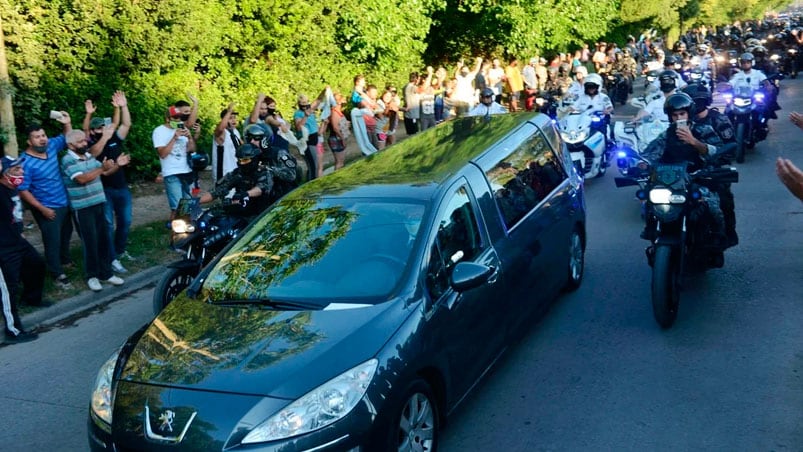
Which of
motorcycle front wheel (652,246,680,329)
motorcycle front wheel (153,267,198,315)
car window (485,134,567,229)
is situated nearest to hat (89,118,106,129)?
motorcycle front wheel (153,267,198,315)

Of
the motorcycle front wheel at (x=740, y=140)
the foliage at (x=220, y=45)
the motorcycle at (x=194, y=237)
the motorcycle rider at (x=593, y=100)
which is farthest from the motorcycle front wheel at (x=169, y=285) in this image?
the motorcycle front wheel at (x=740, y=140)

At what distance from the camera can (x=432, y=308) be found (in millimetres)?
5078

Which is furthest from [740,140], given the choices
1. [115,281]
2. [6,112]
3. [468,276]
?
[6,112]

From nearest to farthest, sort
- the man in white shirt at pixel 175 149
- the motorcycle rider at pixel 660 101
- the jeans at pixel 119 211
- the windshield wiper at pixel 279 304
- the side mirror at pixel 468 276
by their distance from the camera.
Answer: the windshield wiper at pixel 279 304 < the side mirror at pixel 468 276 < the jeans at pixel 119 211 < the man in white shirt at pixel 175 149 < the motorcycle rider at pixel 660 101

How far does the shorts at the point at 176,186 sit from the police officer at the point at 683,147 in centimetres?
560

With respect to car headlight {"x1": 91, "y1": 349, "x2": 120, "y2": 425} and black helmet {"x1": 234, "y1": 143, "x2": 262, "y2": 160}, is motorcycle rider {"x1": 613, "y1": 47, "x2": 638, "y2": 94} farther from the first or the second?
car headlight {"x1": 91, "y1": 349, "x2": 120, "y2": 425}

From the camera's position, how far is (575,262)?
8.09 metres

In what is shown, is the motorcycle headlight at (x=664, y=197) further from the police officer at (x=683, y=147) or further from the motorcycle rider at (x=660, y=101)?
the motorcycle rider at (x=660, y=101)

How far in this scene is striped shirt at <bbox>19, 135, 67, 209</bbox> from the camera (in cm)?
902

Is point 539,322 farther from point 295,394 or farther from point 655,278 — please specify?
point 295,394

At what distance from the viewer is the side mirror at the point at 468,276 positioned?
516cm

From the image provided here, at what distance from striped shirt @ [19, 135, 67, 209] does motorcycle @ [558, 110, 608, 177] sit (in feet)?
24.3

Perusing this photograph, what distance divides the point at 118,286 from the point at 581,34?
72.4 ft

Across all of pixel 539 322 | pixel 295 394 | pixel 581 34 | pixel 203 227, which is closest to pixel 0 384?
pixel 203 227
